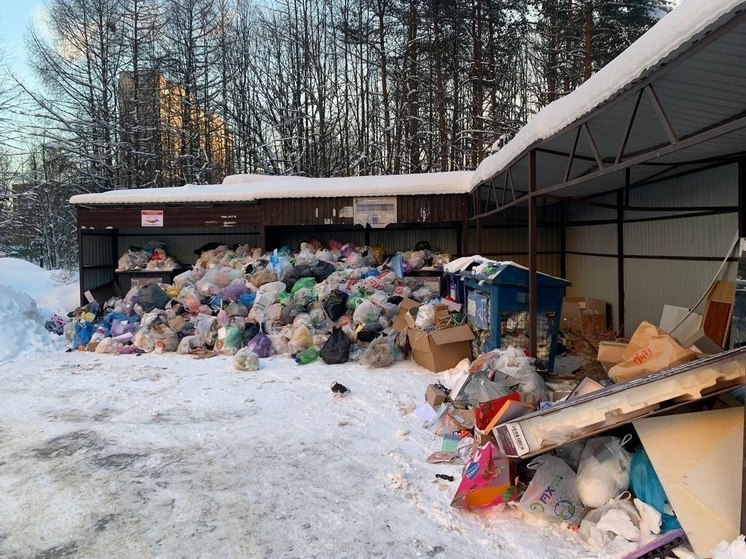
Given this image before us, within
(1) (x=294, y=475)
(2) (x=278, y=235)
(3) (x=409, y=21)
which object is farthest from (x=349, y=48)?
(1) (x=294, y=475)

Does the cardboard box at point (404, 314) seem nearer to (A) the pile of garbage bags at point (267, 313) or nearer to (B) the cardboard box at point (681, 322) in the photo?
(A) the pile of garbage bags at point (267, 313)

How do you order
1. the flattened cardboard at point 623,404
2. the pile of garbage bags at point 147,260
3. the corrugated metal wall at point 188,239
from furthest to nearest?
the corrugated metal wall at point 188,239, the pile of garbage bags at point 147,260, the flattened cardboard at point 623,404

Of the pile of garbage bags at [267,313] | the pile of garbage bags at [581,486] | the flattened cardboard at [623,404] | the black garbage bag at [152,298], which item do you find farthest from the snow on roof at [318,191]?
the flattened cardboard at [623,404]

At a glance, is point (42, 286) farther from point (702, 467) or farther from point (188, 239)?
point (702, 467)

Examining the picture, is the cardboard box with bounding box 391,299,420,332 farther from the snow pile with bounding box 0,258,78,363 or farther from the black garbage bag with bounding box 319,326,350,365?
the snow pile with bounding box 0,258,78,363

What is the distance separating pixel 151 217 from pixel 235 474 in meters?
8.52

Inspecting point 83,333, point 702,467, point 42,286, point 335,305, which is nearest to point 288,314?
point 335,305

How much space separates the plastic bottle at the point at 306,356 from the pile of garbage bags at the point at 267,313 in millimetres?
14

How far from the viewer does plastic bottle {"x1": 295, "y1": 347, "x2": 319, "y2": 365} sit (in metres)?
6.44

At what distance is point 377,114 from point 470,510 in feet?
56.0

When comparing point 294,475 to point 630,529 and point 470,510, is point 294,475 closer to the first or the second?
point 470,510

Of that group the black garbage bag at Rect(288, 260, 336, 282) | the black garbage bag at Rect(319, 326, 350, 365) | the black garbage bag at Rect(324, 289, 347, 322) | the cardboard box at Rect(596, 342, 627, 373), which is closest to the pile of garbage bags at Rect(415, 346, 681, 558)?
the cardboard box at Rect(596, 342, 627, 373)

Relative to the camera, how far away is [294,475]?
3.16 meters

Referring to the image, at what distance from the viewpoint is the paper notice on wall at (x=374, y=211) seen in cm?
973
